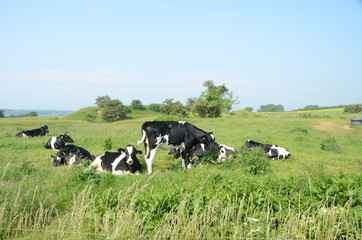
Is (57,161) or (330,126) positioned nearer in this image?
(57,161)

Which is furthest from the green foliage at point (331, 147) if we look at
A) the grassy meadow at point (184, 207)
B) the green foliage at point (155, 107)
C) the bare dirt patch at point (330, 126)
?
the green foliage at point (155, 107)

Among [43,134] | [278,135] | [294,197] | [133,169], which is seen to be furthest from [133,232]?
[43,134]

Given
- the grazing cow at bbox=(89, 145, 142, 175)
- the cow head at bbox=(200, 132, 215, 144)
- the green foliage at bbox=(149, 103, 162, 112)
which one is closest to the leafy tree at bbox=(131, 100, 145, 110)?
the green foliage at bbox=(149, 103, 162, 112)

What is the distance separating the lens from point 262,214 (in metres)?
4.64

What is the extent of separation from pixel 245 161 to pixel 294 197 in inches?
197

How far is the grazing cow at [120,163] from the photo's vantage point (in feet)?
31.9

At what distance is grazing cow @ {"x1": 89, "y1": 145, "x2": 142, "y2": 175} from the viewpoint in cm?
971

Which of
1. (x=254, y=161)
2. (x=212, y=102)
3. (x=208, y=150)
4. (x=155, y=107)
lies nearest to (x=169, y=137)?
(x=208, y=150)

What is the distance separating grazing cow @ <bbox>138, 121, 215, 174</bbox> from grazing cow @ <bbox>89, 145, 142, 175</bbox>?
0.50 m

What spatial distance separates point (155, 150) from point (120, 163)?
134cm

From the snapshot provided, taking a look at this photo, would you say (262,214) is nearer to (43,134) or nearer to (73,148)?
(73,148)

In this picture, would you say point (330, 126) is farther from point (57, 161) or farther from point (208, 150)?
point (57, 161)

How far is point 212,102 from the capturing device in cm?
5784

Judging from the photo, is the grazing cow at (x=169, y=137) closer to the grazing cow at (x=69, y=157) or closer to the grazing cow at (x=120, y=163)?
the grazing cow at (x=120, y=163)
